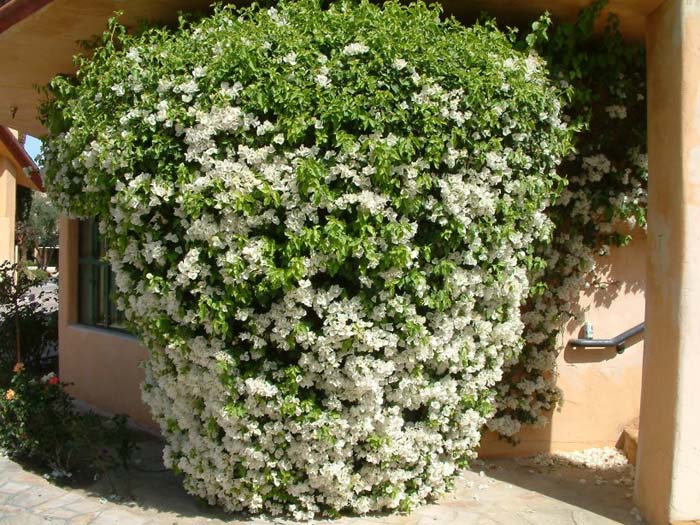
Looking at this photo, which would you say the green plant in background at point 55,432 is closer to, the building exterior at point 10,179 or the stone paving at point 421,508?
the stone paving at point 421,508

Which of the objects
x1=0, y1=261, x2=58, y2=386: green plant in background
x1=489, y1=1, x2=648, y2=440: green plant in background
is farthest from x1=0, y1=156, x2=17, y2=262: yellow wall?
x1=489, y1=1, x2=648, y2=440: green plant in background

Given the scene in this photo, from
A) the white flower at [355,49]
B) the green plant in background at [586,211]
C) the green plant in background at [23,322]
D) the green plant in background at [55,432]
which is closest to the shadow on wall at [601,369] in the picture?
the green plant in background at [586,211]

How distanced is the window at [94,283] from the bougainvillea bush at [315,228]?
2853 millimetres

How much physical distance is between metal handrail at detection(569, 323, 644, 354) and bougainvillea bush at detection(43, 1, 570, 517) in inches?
58.2

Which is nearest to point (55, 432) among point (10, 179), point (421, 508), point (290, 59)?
point (421, 508)

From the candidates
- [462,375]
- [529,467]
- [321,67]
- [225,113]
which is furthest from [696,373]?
[225,113]

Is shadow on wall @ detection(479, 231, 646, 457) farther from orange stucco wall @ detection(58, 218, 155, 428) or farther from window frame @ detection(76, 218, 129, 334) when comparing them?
window frame @ detection(76, 218, 129, 334)

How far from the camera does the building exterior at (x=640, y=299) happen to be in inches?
162

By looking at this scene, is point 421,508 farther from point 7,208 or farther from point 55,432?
point 7,208

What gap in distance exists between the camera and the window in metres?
7.19

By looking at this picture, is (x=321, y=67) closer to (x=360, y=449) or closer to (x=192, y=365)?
(x=192, y=365)

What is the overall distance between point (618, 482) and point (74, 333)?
Answer: 539 centimetres

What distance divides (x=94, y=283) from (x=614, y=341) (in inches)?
201

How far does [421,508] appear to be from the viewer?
458 centimetres
